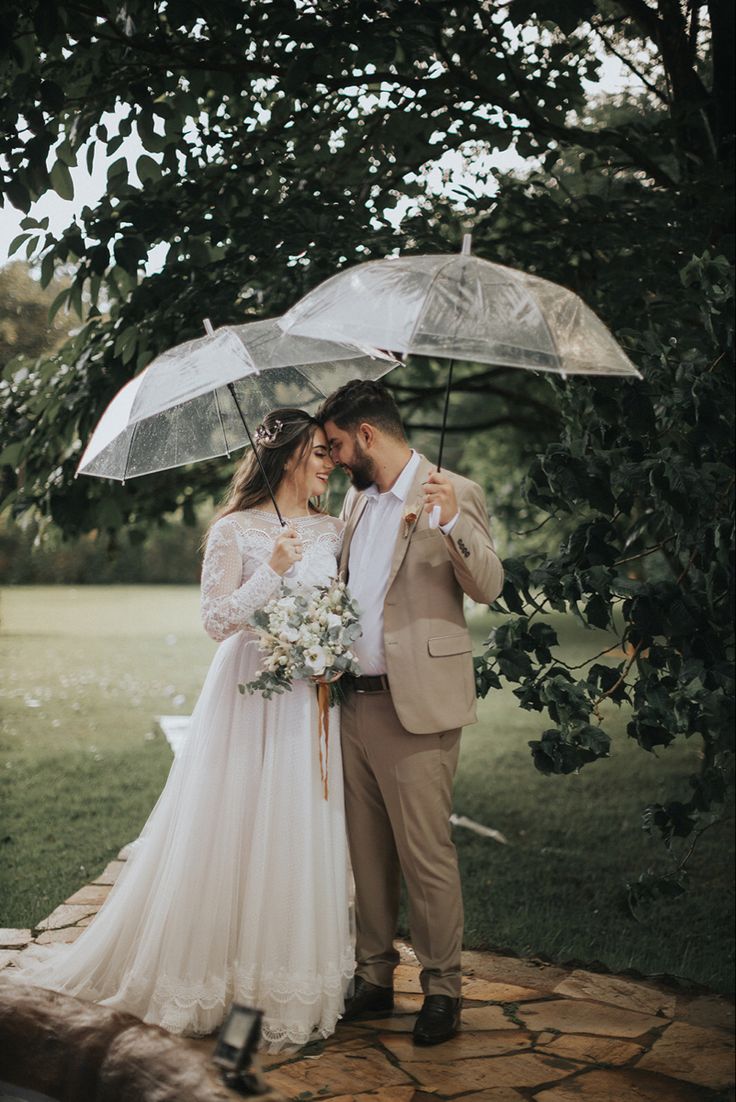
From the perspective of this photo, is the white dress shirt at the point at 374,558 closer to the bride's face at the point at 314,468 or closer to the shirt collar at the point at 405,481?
the shirt collar at the point at 405,481

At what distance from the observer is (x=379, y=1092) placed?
3.24 meters

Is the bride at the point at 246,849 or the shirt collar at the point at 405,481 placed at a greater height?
the shirt collar at the point at 405,481

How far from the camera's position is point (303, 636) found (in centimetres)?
344

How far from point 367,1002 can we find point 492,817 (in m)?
4.12

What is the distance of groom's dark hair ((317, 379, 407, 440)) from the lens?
12.2 ft

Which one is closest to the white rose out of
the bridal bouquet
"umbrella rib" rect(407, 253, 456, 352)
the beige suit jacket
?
the bridal bouquet

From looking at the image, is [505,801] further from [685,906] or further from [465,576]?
[465,576]

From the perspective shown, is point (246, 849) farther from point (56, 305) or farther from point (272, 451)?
point (56, 305)

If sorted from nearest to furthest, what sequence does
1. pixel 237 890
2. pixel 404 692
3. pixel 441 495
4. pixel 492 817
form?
pixel 441 495 < pixel 404 692 < pixel 237 890 < pixel 492 817

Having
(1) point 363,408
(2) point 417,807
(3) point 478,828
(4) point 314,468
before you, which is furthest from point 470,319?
(3) point 478,828

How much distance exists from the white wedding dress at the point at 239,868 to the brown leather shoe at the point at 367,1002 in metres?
0.08

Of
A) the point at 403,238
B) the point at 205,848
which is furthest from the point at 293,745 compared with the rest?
the point at 403,238

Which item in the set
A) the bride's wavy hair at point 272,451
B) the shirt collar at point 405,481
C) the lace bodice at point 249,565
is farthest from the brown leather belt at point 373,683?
the bride's wavy hair at point 272,451

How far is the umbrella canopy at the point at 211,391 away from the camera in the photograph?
136 inches
